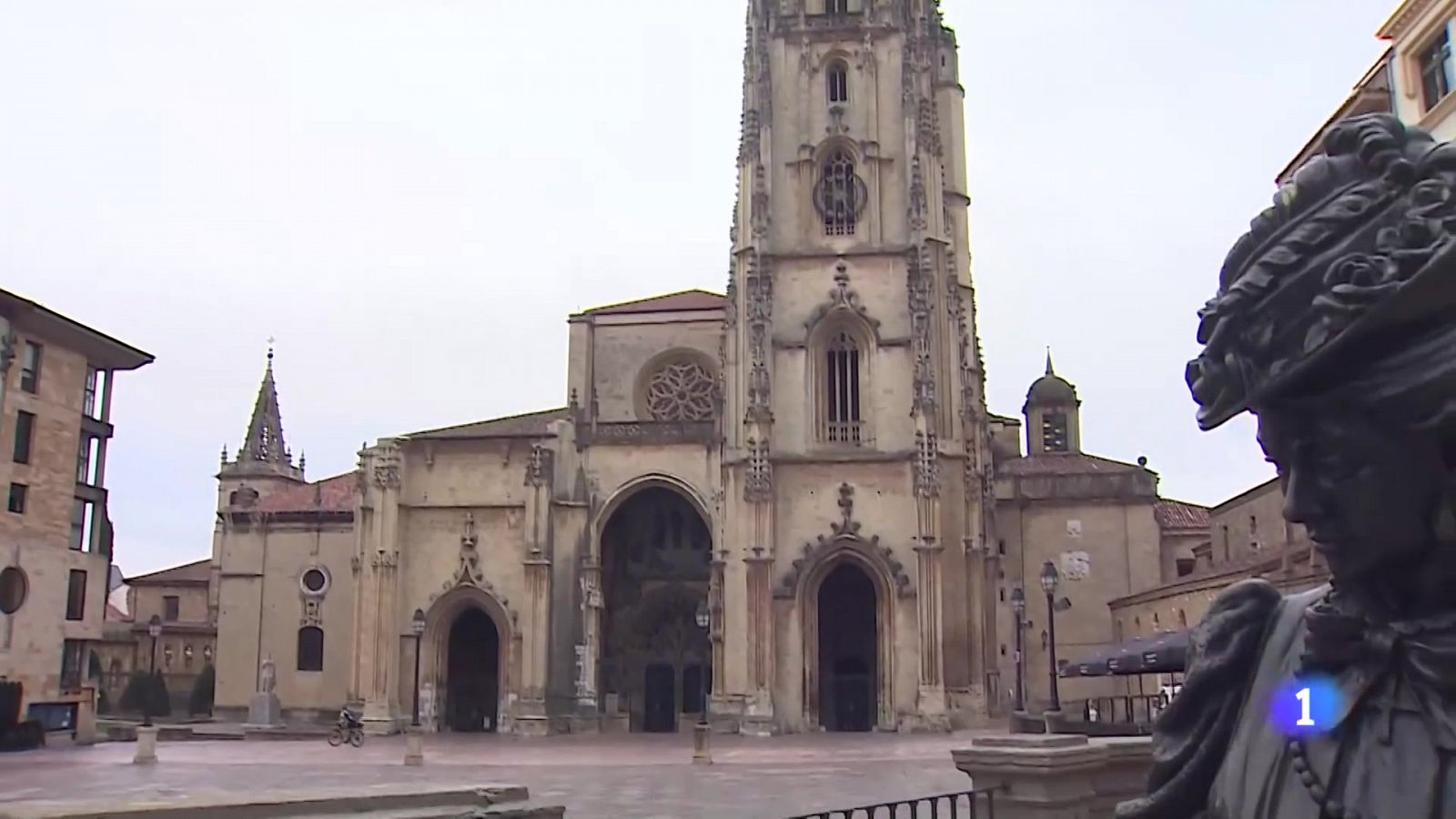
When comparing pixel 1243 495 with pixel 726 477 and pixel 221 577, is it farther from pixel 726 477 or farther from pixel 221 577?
pixel 221 577

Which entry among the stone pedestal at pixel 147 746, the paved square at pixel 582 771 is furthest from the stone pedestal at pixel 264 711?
the stone pedestal at pixel 147 746

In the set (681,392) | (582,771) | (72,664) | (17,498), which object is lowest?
(582,771)

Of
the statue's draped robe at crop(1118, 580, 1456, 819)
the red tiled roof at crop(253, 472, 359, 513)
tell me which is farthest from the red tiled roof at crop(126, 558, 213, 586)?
the statue's draped robe at crop(1118, 580, 1456, 819)

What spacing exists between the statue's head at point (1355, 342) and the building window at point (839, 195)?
141ft

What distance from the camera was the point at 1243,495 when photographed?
46.9m

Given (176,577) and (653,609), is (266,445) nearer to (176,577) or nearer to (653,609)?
(176,577)

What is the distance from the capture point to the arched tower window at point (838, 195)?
44.7 meters

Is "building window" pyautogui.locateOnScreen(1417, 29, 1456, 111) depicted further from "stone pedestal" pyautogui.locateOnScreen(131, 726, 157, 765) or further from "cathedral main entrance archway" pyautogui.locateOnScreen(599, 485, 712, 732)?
"stone pedestal" pyautogui.locateOnScreen(131, 726, 157, 765)

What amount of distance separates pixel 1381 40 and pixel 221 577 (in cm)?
4249

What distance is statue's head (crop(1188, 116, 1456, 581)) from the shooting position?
191 cm

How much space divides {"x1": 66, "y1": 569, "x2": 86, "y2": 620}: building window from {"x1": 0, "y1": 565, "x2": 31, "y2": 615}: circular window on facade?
8.51ft

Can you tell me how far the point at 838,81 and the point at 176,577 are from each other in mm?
52184

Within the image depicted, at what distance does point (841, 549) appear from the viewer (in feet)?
137

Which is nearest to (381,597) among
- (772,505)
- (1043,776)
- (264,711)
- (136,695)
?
(264,711)
